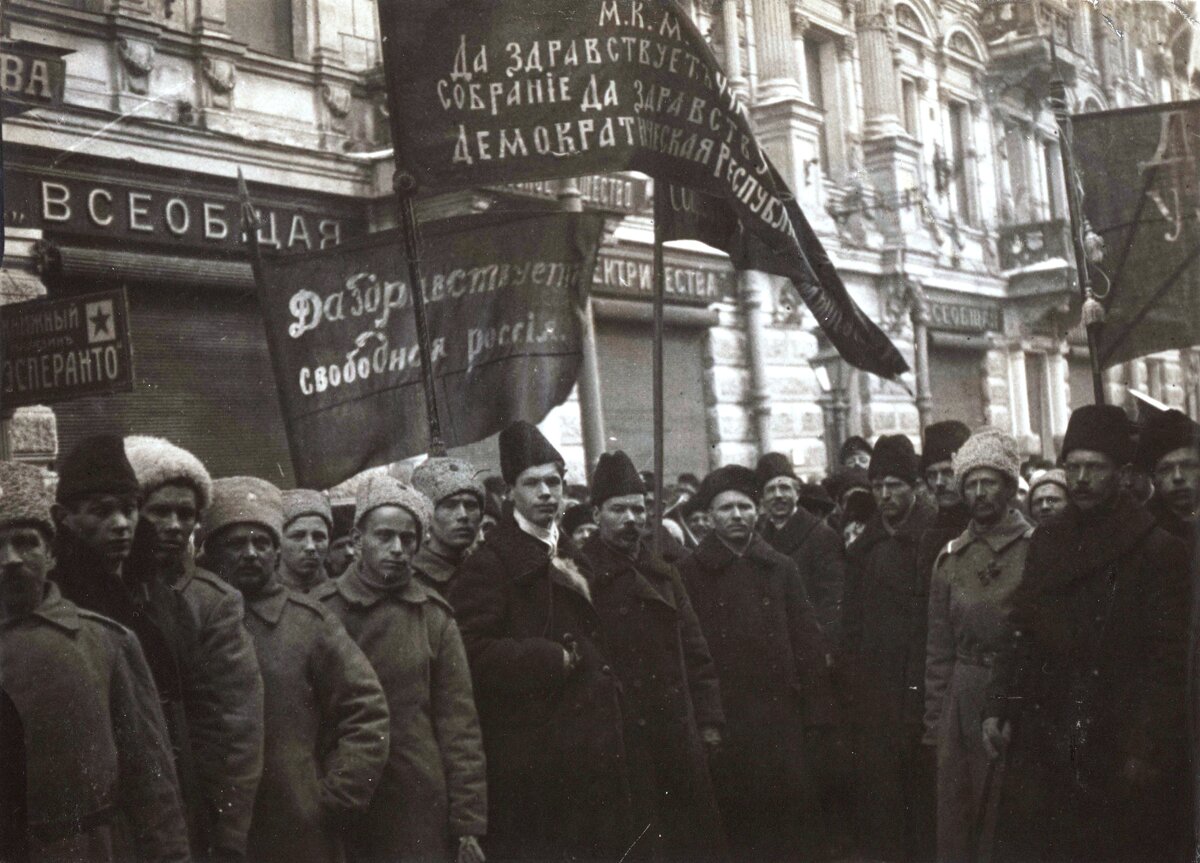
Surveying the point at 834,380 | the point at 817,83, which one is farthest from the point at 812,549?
the point at 817,83

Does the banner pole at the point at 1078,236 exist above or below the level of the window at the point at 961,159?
below

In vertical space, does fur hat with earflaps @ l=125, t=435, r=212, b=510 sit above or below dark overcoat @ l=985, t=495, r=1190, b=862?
above

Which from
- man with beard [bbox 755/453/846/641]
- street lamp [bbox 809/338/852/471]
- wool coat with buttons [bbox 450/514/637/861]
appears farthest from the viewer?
street lamp [bbox 809/338/852/471]

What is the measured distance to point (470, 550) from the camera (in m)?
4.90

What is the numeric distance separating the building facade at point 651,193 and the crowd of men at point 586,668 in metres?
1.38

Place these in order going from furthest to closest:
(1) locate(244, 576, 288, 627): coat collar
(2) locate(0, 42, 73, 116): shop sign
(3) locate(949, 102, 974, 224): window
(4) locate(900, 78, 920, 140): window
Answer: (3) locate(949, 102, 974, 224): window
(4) locate(900, 78, 920, 140): window
(2) locate(0, 42, 73, 116): shop sign
(1) locate(244, 576, 288, 627): coat collar

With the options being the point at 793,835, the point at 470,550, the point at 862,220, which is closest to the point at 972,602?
the point at 793,835

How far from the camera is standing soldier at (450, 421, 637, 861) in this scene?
4.37 meters

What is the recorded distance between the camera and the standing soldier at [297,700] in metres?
3.75

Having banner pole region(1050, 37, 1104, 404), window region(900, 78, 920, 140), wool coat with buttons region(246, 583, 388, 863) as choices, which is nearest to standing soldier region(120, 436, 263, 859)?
wool coat with buttons region(246, 583, 388, 863)

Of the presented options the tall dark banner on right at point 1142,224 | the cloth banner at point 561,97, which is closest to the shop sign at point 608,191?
→ the cloth banner at point 561,97

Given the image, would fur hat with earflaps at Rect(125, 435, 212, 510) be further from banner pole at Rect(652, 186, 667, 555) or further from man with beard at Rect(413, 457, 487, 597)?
banner pole at Rect(652, 186, 667, 555)

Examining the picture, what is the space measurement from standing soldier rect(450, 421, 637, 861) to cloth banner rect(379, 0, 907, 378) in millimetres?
1423

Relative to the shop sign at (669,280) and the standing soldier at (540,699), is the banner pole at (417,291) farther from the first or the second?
the shop sign at (669,280)
